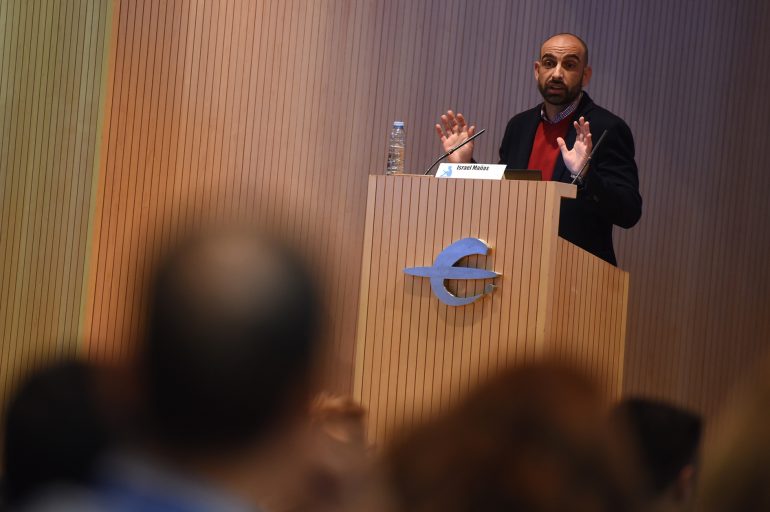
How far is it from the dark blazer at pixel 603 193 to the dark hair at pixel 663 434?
1.87m

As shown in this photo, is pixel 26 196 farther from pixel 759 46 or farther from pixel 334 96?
pixel 759 46

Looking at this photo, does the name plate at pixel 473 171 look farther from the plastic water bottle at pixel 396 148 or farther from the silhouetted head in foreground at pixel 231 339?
the silhouetted head in foreground at pixel 231 339

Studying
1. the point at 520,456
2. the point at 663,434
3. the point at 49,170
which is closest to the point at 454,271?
the point at 663,434

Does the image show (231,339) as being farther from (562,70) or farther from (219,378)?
(562,70)

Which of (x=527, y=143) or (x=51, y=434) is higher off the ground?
(x=527, y=143)

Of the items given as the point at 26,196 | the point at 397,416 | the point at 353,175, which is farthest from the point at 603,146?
the point at 26,196

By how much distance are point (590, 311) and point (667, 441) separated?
181 cm

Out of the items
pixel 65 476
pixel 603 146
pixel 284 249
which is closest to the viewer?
pixel 284 249

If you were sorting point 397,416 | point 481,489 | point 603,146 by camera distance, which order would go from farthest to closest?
point 603,146
point 397,416
point 481,489

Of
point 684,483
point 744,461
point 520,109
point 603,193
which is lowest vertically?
point 684,483

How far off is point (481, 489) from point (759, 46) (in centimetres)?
486

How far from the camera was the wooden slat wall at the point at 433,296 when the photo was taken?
9.73 ft

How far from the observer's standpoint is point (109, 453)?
1086mm

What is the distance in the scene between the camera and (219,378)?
97 centimetres
